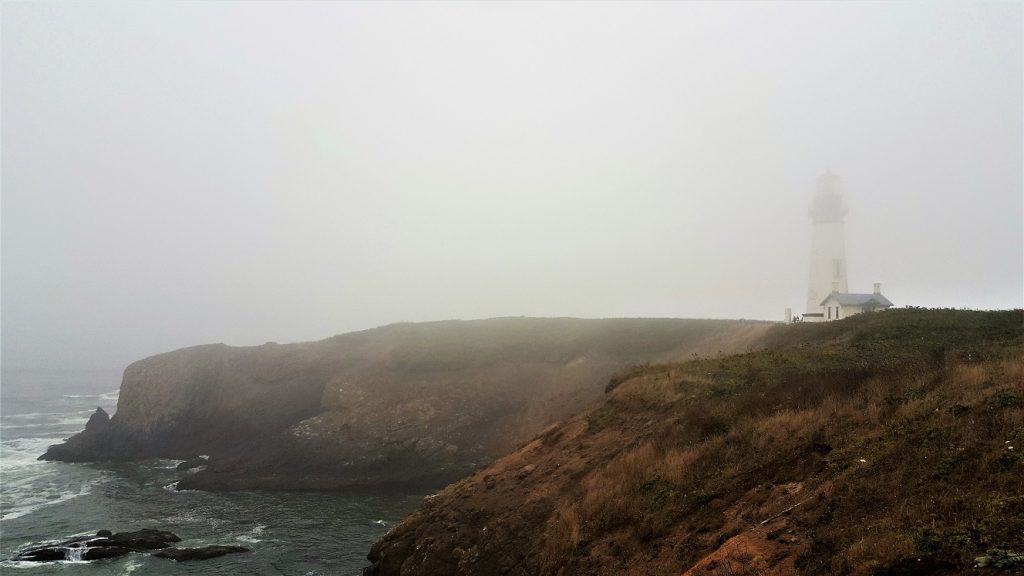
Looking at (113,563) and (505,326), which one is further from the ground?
(505,326)

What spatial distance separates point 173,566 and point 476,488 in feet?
56.5

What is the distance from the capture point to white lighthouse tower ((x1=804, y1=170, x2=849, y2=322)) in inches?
2512

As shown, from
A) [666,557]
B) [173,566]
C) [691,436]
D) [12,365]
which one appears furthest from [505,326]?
[12,365]

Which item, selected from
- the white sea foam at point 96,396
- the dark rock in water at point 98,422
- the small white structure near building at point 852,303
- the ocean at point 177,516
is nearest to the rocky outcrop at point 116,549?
the ocean at point 177,516

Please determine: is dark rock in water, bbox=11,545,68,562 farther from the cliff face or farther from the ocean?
the cliff face

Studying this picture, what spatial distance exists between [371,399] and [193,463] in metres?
16.7

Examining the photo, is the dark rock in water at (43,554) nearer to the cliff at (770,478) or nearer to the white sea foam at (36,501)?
the white sea foam at (36,501)

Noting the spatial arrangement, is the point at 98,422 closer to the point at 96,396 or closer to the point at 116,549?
the point at 116,549

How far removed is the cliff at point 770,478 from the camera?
9.65 m

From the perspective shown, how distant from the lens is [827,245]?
213ft

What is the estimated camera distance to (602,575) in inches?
545

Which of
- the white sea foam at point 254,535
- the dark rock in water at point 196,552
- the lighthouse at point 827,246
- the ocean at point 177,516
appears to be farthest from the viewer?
the lighthouse at point 827,246

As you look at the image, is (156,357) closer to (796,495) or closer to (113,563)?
(113,563)

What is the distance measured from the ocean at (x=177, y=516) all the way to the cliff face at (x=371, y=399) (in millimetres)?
3539
